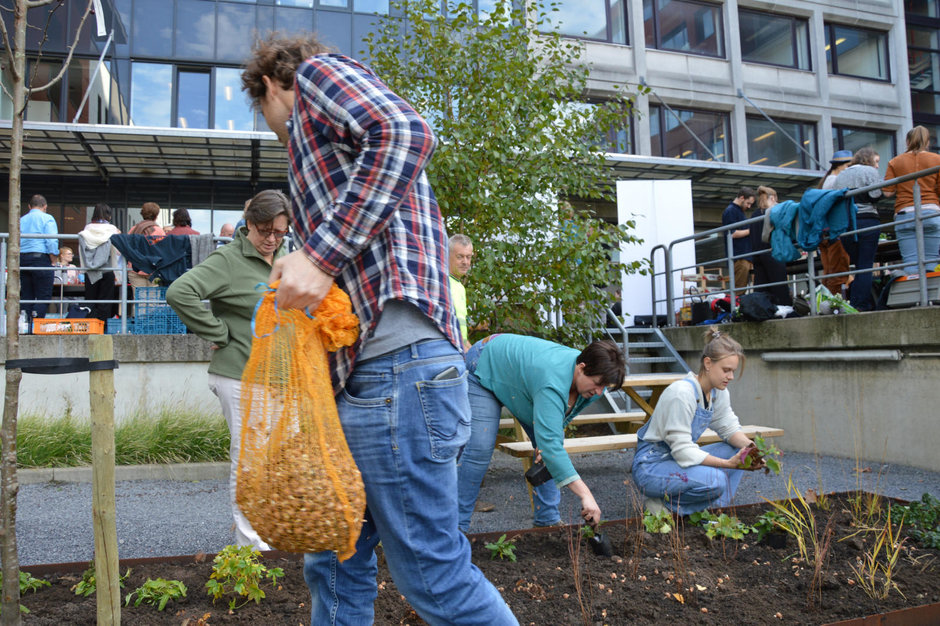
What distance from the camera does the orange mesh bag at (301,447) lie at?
1511mm

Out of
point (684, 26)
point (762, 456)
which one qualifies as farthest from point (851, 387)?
point (684, 26)

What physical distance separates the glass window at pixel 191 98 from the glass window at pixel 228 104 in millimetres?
240

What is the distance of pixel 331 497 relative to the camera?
1.50 metres

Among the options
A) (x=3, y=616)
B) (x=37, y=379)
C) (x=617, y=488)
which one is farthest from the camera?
(x=37, y=379)

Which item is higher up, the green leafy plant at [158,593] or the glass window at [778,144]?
the glass window at [778,144]

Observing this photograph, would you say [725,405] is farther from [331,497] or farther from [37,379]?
[37,379]

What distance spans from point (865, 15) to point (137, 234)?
70.3ft

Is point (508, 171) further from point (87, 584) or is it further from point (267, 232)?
point (87, 584)

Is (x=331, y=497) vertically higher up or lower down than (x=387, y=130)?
lower down

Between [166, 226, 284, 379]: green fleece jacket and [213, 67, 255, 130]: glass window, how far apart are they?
12.0 metres

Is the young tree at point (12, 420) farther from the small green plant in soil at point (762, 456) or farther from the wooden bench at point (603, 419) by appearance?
the wooden bench at point (603, 419)

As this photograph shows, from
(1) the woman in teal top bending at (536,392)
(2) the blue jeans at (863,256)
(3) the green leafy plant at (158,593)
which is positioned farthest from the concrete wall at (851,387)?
(3) the green leafy plant at (158,593)

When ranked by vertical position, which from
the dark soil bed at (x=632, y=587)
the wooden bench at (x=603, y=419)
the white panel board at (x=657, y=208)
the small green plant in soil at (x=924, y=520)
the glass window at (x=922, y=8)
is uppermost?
the glass window at (x=922, y=8)

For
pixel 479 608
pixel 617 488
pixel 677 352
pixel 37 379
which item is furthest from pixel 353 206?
pixel 677 352
